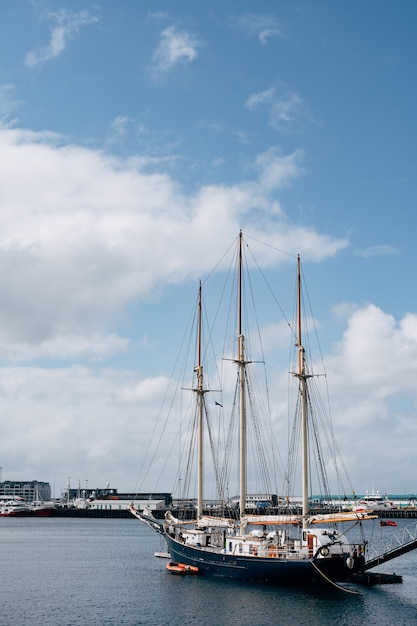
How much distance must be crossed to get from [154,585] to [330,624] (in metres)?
25.3

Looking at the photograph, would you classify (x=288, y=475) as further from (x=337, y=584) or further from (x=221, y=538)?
(x=337, y=584)

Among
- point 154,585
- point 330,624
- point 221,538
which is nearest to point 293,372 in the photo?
point 221,538

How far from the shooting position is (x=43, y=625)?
52.6m

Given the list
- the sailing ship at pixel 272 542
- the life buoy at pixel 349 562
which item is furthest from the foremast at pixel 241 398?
the life buoy at pixel 349 562

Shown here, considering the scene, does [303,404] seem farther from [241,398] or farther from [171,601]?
[171,601]

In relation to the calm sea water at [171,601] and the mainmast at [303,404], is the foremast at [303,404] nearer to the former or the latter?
the mainmast at [303,404]

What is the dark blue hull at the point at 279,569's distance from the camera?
6494 centimetres

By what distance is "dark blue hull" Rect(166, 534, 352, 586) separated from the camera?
213ft

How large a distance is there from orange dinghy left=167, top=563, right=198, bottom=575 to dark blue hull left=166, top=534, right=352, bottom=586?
4279mm

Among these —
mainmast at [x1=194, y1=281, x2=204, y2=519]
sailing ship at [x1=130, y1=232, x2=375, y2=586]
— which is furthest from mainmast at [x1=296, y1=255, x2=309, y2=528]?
mainmast at [x1=194, y1=281, x2=204, y2=519]

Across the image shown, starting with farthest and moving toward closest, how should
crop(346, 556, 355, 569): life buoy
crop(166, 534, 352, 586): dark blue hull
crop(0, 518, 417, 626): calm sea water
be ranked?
crop(166, 534, 352, 586): dark blue hull
crop(346, 556, 355, 569): life buoy
crop(0, 518, 417, 626): calm sea water

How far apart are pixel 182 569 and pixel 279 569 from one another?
15.7 m

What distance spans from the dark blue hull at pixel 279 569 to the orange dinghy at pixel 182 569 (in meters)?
4.28

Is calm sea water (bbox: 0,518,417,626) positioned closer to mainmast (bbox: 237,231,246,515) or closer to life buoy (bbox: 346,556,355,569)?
life buoy (bbox: 346,556,355,569)
